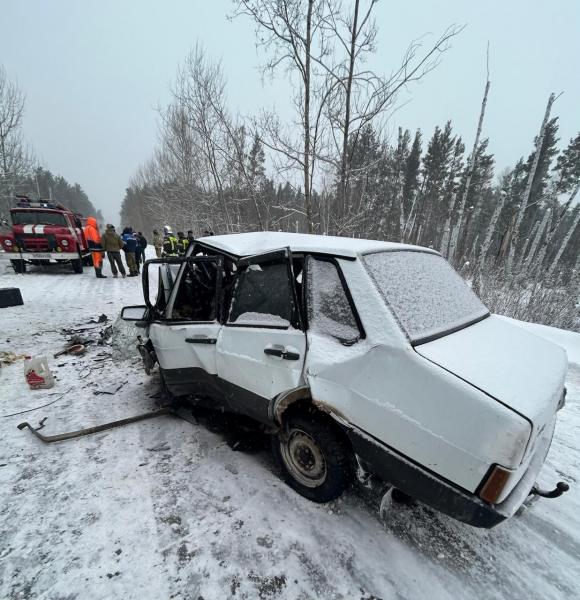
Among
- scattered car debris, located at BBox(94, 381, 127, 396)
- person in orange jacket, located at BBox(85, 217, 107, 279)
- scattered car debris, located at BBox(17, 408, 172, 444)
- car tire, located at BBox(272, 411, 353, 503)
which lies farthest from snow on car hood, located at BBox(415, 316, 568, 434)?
person in orange jacket, located at BBox(85, 217, 107, 279)

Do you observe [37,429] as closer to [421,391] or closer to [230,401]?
[230,401]

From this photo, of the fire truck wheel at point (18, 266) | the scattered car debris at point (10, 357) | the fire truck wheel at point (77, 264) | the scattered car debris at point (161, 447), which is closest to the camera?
the scattered car debris at point (161, 447)

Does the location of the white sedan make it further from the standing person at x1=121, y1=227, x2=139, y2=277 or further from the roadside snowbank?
the standing person at x1=121, y1=227, x2=139, y2=277

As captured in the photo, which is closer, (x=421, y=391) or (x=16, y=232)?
(x=421, y=391)

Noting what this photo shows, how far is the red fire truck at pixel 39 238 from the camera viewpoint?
9133 mm

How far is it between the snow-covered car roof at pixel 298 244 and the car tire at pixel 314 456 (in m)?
1.12

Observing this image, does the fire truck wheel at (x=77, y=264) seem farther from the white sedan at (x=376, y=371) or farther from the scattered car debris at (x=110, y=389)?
the white sedan at (x=376, y=371)

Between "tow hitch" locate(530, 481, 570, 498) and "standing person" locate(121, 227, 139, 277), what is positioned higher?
"standing person" locate(121, 227, 139, 277)

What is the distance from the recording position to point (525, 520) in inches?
77.1

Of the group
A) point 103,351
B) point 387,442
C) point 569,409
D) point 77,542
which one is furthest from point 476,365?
point 103,351

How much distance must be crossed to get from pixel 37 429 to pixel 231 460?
6.52ft

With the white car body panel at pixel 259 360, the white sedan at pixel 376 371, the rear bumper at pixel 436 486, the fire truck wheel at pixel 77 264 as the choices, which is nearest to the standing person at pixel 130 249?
the fire truck wheel at pixel 77 264

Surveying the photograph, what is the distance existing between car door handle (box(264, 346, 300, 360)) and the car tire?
0.44 m

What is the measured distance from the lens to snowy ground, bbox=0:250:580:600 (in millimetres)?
1533
